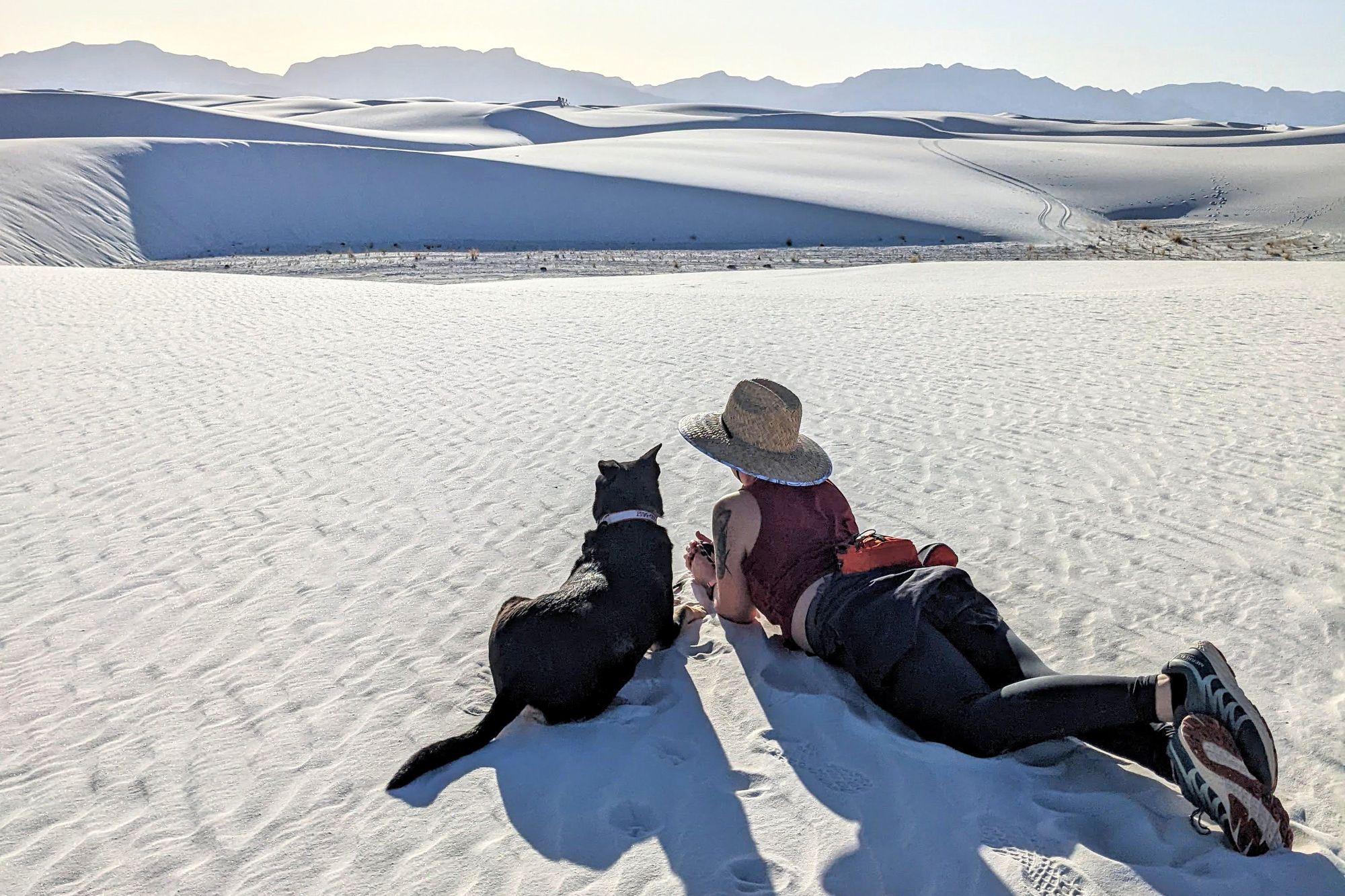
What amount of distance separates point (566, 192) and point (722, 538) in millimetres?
31859

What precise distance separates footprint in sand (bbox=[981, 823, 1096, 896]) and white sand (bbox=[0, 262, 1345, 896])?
12mm

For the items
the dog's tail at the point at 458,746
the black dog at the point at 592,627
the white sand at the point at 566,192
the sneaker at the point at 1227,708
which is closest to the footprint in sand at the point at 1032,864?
the sneaker at the point at 1227,708

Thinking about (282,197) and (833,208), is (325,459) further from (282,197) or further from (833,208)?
(282,197)

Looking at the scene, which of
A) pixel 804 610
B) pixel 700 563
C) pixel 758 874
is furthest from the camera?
pixel 700 563

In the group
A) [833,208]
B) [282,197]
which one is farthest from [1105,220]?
[282,197]

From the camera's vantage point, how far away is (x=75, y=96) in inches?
2044

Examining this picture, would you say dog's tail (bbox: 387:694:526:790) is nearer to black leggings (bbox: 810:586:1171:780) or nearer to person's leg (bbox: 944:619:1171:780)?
black leggings (bbox: 810:586:1171:780)

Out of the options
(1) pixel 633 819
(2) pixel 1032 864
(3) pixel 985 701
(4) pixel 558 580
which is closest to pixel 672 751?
(1) pixel 633 819

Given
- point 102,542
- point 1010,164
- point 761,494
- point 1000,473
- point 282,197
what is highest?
point 1010,164

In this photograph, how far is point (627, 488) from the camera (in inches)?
154

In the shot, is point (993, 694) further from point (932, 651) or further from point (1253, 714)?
point (1253, 714)

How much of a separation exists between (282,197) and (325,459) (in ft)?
100.0

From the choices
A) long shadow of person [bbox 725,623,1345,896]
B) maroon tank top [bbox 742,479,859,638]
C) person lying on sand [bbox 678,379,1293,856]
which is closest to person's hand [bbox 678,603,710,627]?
person lying on sand [bbox 678,379,1293,856]

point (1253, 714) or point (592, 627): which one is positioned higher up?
point (1253, 714)
